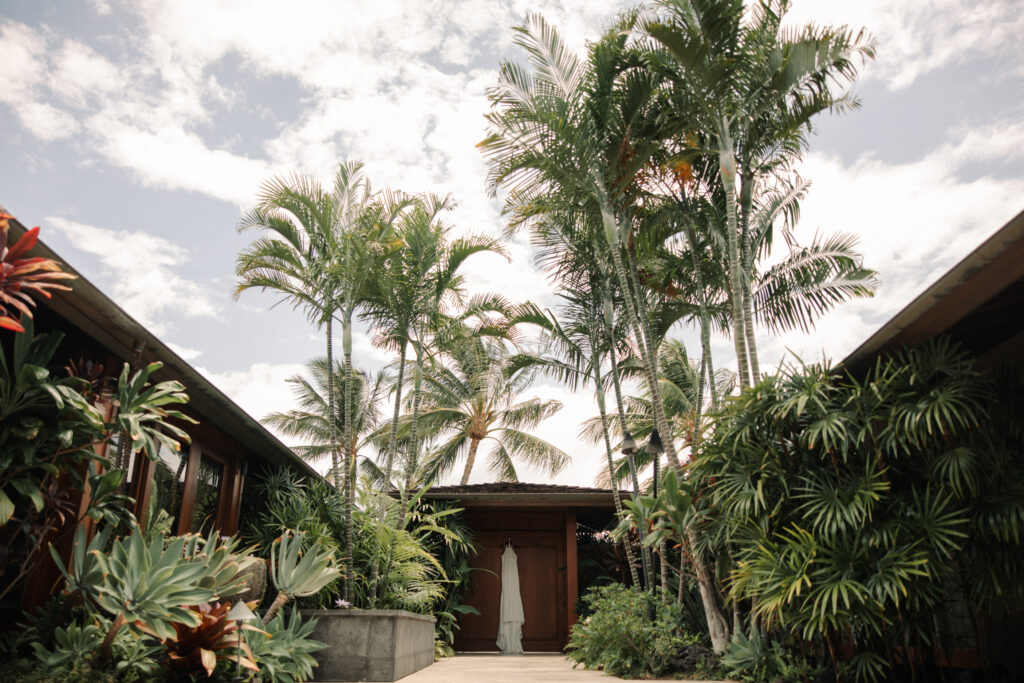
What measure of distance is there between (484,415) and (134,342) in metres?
12.3

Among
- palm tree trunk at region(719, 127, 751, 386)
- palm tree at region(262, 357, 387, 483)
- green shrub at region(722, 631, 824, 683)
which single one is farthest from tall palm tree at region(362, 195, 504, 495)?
palm tree at region(262, 357, 387, 483)

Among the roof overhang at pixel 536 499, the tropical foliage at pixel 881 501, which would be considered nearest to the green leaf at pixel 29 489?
the tropical foliage at pixel 881 501

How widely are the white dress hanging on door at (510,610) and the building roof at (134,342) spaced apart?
6282 mm

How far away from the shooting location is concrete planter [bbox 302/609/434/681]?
5871mm

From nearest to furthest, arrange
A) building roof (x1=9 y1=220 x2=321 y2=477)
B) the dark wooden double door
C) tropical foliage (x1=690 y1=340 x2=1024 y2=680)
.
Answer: building roof (x1=9 y1=220 x2=321 y2=477), tropical foliage (x1=690 y1=340 x2=1024 y2=680), the dark wooden double door

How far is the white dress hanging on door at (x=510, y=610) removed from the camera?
12.1 metres

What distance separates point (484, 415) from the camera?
16.8m

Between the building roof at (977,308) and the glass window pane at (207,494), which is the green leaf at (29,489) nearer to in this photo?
the glass window pane at (207,494)

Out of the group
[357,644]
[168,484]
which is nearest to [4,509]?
[168,484]

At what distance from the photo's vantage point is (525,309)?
998cm

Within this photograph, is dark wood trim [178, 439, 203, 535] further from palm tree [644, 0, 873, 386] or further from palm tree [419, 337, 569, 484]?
palm tree [419, 337, 569, 484]

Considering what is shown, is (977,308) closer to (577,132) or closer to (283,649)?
(577,132)

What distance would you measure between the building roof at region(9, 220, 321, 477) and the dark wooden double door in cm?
613

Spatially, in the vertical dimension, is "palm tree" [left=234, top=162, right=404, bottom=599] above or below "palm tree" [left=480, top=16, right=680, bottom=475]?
below
